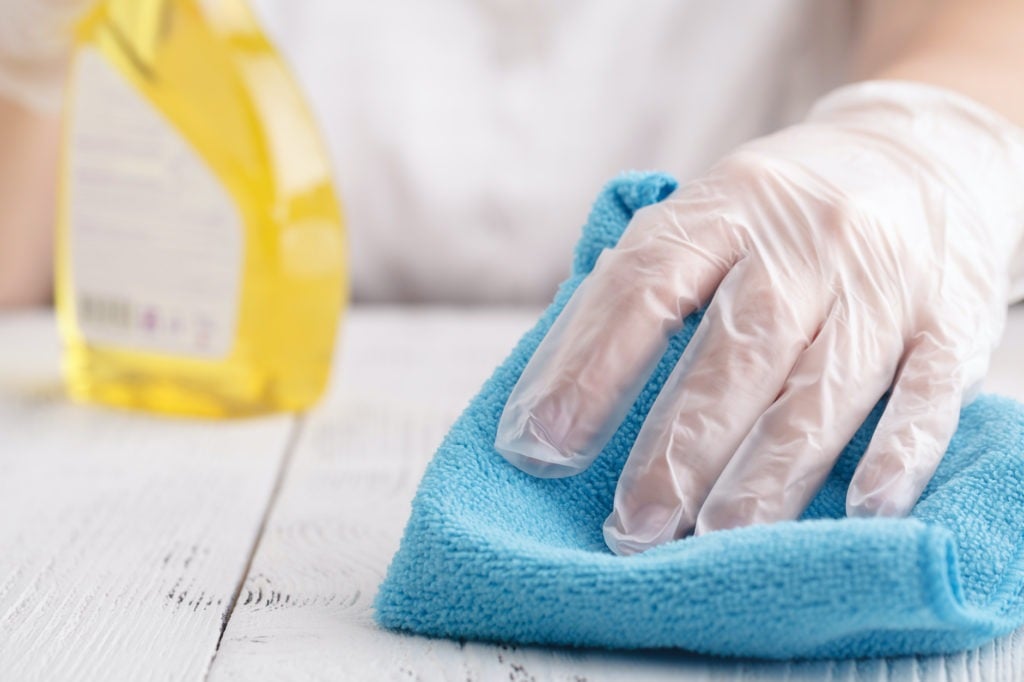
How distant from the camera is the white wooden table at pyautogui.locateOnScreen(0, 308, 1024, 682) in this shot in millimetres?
359

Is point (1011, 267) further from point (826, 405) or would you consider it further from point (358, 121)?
point (358, 121)

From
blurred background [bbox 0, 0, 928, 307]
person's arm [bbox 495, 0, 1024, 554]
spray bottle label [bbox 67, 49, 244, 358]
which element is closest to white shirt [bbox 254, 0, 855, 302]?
blurred background [bbox 0, 0, 928, 307]

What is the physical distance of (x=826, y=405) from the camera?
0.44 m

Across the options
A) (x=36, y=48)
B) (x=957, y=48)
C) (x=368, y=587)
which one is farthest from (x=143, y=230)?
(x=957, y=48)

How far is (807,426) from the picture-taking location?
0.43 metres

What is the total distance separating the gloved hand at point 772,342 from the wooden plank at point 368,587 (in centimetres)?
7

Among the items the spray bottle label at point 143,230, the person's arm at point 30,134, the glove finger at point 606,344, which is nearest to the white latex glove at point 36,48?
the person's arm at point 30,134

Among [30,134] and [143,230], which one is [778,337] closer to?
[143,230]

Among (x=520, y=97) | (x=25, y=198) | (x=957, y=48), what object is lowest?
(x=25, y=198)

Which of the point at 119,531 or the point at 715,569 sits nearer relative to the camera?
the point at 715,569

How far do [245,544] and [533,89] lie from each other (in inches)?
23.7

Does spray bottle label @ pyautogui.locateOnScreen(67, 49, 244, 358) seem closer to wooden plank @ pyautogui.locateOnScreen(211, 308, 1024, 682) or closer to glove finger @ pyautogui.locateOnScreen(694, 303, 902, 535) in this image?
wooden plank @ pyautogui.locateOnScreen(211, 308, 1024, 682)

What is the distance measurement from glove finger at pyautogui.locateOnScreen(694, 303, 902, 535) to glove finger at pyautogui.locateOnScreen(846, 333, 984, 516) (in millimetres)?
11

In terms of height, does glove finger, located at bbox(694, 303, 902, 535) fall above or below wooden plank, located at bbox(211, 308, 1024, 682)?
above
